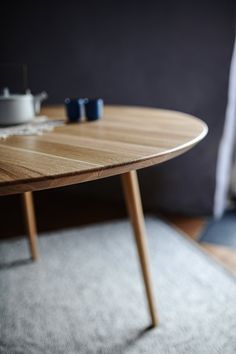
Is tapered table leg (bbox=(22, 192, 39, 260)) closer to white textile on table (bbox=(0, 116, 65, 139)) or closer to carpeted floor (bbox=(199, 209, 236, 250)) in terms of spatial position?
white textile on table (bbox=(0, 116, 65, 139))

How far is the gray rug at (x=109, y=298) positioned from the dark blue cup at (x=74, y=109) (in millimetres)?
621

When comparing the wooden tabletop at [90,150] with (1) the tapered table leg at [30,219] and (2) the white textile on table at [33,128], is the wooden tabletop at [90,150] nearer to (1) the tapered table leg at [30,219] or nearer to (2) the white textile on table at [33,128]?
(2) the white textile on table at [33,128]

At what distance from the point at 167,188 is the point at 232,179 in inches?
15.7

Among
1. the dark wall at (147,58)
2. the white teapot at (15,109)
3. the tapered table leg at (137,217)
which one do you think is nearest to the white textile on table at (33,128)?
the white teapot at (15,109)

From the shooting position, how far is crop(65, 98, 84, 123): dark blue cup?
3.56ft

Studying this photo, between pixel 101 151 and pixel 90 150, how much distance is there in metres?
0.03

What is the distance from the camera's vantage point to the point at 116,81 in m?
1.83

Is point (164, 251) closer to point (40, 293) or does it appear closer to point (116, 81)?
point (40, 293)

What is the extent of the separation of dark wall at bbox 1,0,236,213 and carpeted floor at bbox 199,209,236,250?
0.11 metres

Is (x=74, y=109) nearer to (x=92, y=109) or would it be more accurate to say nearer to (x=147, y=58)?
(x=92, y=109)

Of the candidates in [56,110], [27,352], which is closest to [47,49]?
[56,110]

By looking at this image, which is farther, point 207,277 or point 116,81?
point 116,81

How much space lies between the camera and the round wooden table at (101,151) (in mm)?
571

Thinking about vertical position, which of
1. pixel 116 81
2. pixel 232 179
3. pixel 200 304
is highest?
pixel 116 81
